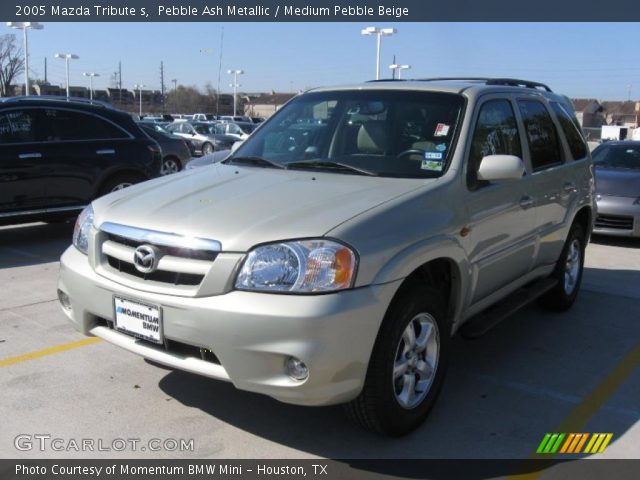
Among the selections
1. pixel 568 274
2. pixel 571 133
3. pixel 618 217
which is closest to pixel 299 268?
pixel 568 274

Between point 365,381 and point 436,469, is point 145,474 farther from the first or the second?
point 436,469

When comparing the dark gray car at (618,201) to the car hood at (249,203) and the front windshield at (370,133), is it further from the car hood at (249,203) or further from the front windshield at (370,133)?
the car hood at (249,203)

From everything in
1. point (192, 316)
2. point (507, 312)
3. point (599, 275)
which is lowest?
point (599, 275)

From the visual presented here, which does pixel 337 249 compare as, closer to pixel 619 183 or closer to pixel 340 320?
pixel 340 320

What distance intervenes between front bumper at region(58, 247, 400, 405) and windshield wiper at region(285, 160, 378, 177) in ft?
3.44

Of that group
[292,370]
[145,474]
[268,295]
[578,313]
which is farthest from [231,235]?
[578,313]

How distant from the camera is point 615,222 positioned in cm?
934

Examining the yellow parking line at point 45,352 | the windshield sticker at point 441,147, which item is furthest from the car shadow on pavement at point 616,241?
the yellow parking line at point 45,352

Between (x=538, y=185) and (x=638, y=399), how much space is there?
1605 millimetres

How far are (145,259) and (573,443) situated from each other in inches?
95.2

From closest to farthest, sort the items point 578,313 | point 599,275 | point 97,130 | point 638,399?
point 638,399 < point 578,313 < point 599,275 < point 97,130

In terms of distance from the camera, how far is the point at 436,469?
317 centimetres

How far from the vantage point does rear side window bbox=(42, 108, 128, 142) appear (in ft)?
26.6

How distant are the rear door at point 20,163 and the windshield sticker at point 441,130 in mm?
5601
